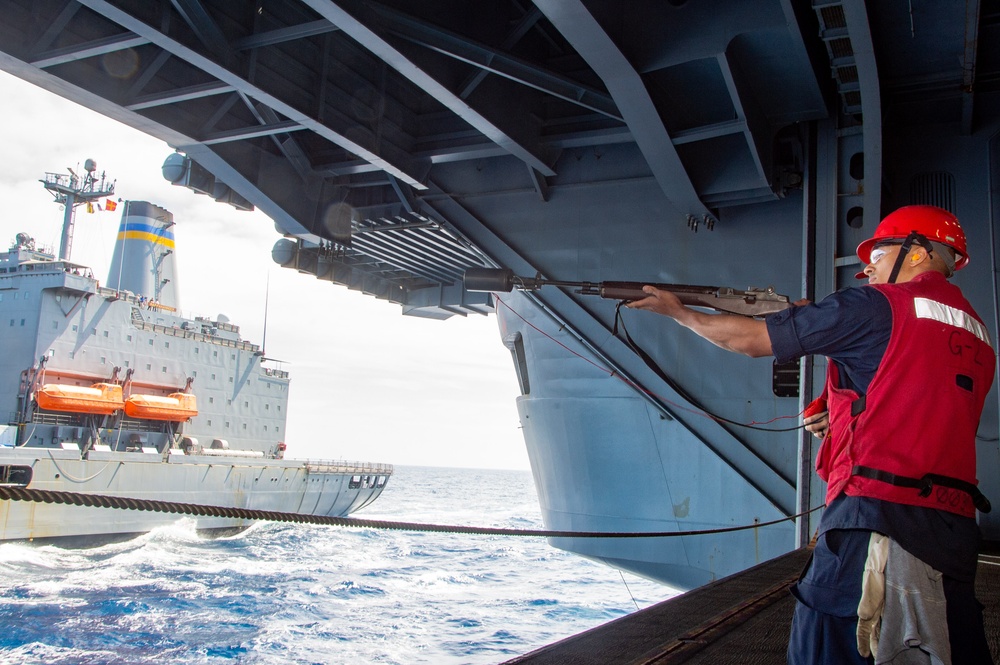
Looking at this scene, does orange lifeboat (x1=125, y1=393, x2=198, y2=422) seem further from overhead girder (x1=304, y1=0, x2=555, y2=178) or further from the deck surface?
the deck surface

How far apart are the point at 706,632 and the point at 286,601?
56.6 feet

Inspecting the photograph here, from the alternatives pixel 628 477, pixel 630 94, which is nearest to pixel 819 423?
pixel 630 94

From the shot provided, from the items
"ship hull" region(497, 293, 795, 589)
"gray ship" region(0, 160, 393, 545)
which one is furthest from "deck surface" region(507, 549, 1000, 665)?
"gray ship" region(0, 160, 393, 545)

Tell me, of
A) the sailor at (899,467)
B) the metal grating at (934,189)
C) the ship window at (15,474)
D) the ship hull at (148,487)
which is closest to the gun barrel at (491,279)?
the sailor at (899,467)

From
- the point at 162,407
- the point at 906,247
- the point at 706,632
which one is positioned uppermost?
the point at 906,247

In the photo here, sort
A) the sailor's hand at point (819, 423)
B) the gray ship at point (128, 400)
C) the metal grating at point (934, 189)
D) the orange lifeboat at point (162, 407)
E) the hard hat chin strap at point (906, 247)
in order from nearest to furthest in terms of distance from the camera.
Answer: the hard hat chin strap at point (906, 247) → the sailor's hand at point (819, 423) → the metal grating at point (934, 189) → the gray ship at point (128, 400) → the orange lifeboat at point (162, 407)

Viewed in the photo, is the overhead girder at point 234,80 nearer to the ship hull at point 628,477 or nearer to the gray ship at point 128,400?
the ship hull at point 628,477

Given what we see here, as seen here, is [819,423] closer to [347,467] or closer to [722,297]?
[722,297]

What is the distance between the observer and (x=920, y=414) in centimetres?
189

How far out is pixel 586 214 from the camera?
962cm

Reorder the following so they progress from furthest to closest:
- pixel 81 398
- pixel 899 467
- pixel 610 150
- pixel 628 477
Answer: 1. pixel 81 398
2. pixel 610 150
3. pixel 628 477
4. pixel 899 467

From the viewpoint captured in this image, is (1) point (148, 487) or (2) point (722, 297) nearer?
(2) point (722, 297)

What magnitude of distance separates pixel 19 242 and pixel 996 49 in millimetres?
29639

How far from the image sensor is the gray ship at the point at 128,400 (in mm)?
23297
